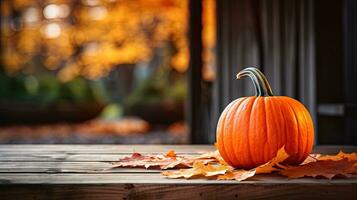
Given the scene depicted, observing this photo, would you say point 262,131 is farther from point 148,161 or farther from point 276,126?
point 148,161

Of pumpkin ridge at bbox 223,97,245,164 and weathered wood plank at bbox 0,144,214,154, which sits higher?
pumpkin ridge at bbox 223,97,245,164

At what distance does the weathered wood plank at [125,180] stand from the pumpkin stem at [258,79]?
32 centimetres

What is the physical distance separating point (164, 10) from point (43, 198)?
11292 mm

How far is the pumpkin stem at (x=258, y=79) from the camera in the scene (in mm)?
1742

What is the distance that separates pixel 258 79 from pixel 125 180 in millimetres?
548

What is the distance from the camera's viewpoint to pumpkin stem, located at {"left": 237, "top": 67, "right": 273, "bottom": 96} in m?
1.74

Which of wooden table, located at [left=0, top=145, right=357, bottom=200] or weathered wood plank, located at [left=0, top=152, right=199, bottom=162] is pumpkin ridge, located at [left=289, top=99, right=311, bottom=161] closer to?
wooden table, located at [left=0, top=145, right=357, bottom=200]

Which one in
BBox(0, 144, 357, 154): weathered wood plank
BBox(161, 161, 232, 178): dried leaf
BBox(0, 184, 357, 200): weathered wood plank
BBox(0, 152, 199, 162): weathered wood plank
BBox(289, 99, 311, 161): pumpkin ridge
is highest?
BBox(289, 99, 311, 161): pumpkin ridge

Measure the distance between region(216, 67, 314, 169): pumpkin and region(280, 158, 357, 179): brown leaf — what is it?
0.07 metres

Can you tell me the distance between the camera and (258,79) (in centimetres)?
175

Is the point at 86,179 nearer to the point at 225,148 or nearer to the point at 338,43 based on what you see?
the point at 225,148

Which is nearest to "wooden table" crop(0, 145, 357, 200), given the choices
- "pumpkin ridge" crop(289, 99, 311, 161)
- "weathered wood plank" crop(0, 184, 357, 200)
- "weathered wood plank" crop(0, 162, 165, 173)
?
"weathered wood plank" crop(0, 184, 357, 200)

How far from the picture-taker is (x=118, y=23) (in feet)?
46.2

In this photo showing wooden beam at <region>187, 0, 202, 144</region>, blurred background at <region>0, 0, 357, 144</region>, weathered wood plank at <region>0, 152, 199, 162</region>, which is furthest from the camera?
wooden beam at <region>187, 0, 202, 144</region>
